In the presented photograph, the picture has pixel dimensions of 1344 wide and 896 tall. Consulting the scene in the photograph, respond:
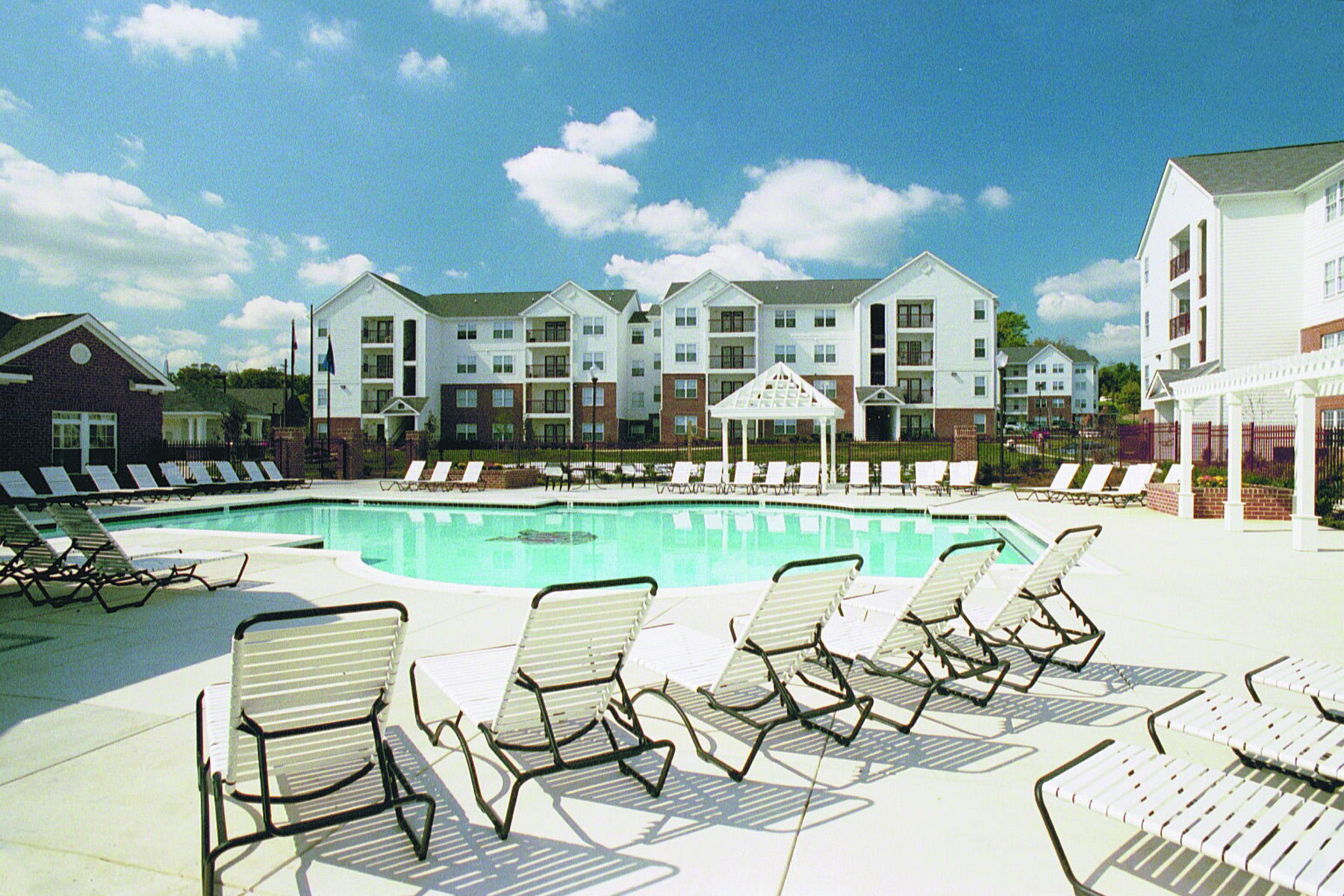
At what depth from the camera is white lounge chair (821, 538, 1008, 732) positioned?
446 centimetres

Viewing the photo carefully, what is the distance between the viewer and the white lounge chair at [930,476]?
75.5 feet

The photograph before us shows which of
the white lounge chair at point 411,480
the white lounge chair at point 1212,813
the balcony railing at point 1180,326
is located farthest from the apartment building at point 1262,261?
the white lounge chair at point 1212,813

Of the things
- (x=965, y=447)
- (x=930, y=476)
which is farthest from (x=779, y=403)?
(x=965, y=447)

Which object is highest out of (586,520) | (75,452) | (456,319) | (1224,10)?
(1224,10)

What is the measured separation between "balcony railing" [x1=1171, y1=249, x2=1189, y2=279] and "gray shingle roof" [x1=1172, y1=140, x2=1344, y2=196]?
3.98 meters

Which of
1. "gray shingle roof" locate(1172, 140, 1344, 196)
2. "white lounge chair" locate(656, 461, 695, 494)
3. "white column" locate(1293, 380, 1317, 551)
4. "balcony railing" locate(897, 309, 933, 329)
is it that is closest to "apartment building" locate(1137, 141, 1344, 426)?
"gray shingle roof" locate(1172, 140, 1344, 196)

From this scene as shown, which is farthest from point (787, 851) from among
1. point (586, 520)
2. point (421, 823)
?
point (586, 520)

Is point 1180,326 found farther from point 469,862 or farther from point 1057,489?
point 469,862

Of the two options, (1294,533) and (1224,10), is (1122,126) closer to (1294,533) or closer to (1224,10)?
(1224,10)

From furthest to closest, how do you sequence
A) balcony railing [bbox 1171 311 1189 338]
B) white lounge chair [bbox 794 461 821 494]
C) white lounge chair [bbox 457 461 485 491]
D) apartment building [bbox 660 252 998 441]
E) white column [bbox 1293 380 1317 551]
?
apartment building [bbox 660 252 998 441] → balcony railing [bbox 1171 311 1189 338] → white lounge chair [bbox 794 461 821 494] → white lounge chair [bbox 457 461 485 491] → white column [bbox 1293 380 1317 551]

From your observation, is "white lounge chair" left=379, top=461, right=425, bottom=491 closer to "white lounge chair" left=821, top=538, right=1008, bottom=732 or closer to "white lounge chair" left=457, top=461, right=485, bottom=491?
"white lounge chair" left=457, top=461, right=485, bottom=491

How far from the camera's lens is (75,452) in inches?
910

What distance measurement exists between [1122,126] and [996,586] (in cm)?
3944

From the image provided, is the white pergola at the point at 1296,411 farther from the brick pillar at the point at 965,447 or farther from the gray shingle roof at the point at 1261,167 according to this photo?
the gray shingle roof at the point at 1261,167
